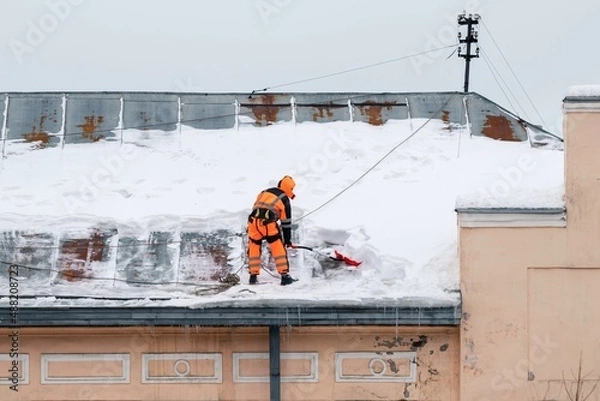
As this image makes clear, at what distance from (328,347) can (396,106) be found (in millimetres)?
5810

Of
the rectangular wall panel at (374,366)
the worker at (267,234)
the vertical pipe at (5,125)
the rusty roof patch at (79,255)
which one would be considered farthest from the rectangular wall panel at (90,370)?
the vertical pipe at (5,125)

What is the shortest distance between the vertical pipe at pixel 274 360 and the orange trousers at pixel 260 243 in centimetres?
79

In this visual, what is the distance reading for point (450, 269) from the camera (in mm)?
15469

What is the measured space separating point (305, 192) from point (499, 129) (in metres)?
3.55

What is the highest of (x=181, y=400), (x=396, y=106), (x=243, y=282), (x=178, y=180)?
(x=396, y=106)

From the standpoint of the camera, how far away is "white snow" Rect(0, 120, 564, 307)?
15.3 meters

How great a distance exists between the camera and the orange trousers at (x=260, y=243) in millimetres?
15406

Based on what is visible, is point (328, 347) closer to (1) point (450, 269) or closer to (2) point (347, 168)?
(1) point (450, 269)

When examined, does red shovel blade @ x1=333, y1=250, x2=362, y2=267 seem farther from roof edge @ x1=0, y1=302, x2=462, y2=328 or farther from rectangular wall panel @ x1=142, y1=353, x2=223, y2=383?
rectangular wall panel @ x1=142, y1=353, x2=223, y2=383

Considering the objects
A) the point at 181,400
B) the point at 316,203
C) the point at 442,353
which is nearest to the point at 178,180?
the point at 316,203

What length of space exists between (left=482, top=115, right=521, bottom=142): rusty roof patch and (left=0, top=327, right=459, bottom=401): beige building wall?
4754mm

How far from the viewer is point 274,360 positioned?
49.5 feet

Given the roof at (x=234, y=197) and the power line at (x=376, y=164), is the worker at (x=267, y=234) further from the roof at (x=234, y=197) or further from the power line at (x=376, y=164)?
the power line at (x=376, y=164)

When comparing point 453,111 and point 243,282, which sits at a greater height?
point 453,111
